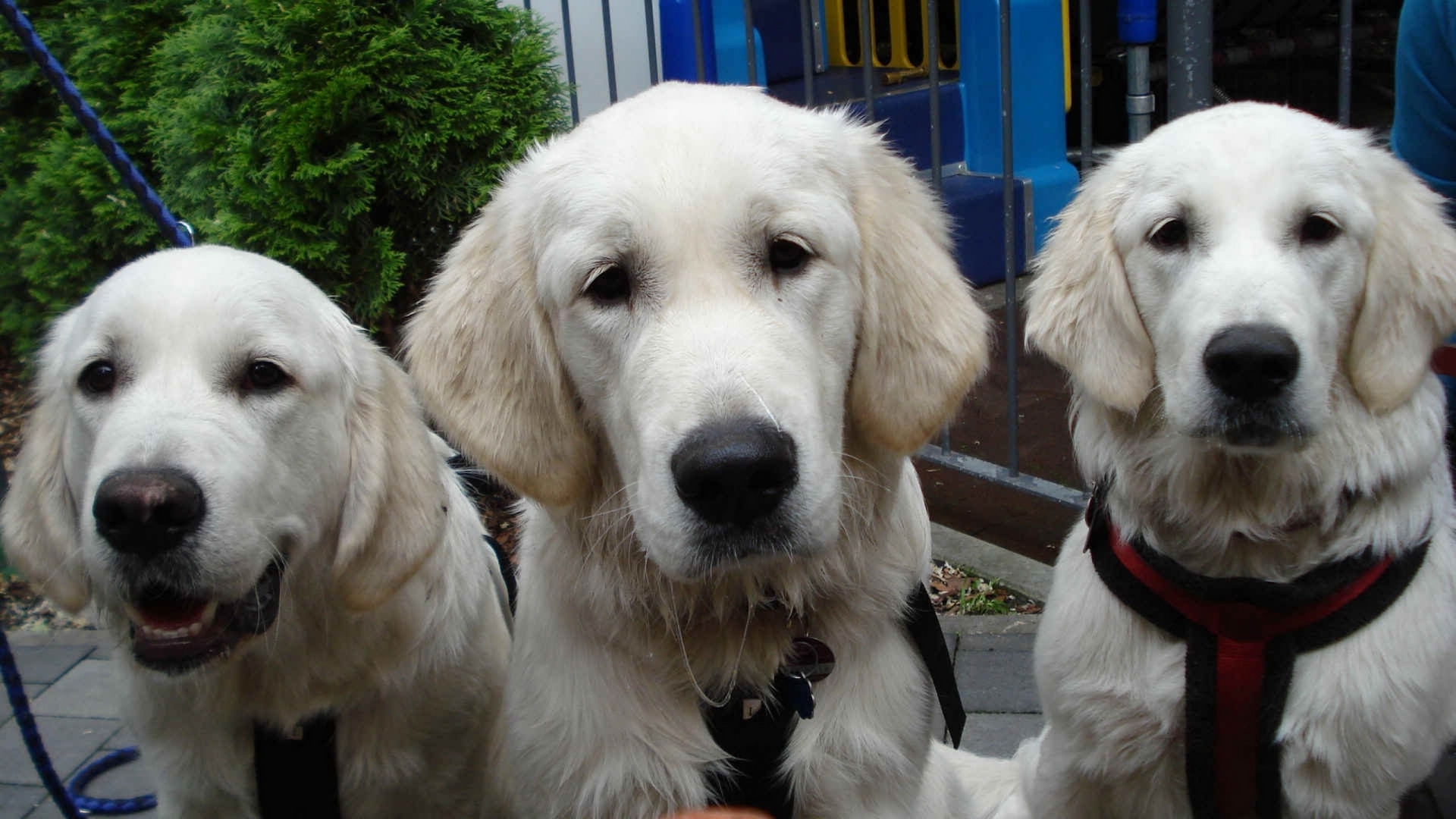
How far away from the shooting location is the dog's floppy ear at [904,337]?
2135 mm

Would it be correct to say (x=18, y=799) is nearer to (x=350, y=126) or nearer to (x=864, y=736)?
(x=350, y=126)

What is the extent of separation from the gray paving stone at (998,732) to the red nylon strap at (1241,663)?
1.17 meters

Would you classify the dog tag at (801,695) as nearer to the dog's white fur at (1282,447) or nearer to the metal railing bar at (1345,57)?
the dog's white fur at (1282,447)

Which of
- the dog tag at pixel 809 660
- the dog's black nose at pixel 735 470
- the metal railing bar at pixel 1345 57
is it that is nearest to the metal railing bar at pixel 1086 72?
the metal railing bar at pixel 1345 57

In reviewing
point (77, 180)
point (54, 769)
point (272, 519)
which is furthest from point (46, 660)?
point (272, 519)

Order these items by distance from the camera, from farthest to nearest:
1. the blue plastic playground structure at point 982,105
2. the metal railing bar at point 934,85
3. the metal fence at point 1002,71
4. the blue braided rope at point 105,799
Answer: the blue plastic playground structure at point 982,105
the metal railing bar at point 934,85
the metal fence at point 1002,71
the blue braided rope at point 105,799

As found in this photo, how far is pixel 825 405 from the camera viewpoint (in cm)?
199

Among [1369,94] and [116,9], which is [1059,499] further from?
[1369,94]

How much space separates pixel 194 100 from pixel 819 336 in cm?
304

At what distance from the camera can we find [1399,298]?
232 cm

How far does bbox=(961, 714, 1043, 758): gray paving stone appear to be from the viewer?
3.47 metres

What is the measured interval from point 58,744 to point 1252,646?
3.44 meters

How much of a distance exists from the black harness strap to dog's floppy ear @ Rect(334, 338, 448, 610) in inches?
12.0

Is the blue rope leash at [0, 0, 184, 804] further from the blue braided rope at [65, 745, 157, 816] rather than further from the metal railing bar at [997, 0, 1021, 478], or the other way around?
the metal railing bar at [997, 0, 1021, 478]
